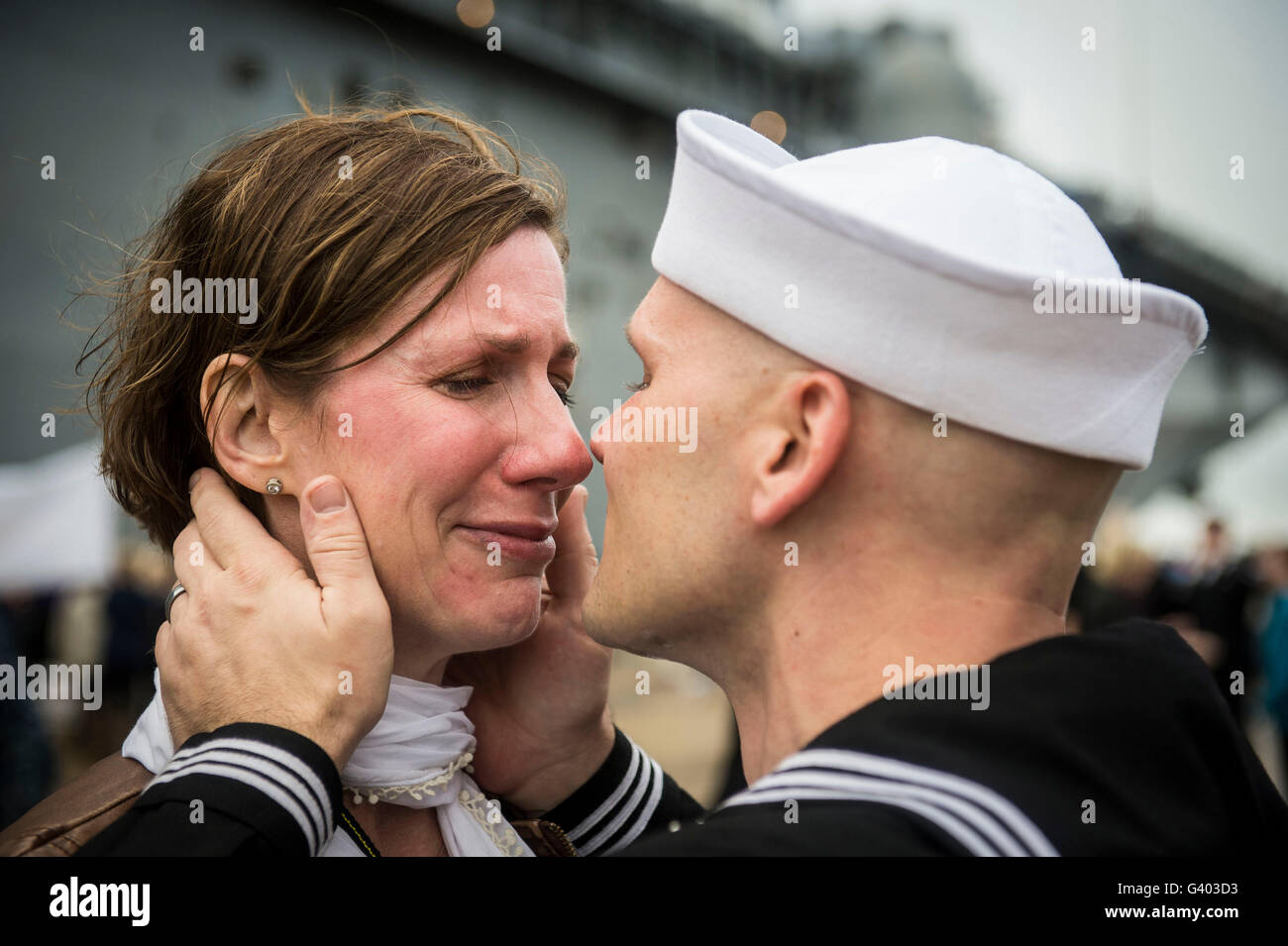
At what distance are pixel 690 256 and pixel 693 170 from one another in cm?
16

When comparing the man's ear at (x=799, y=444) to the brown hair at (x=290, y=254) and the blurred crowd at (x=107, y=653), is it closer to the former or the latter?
the brown hair at (x=290, y=254)

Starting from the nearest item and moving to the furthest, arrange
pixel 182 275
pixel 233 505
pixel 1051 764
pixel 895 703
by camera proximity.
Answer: pixel 1051 764, pixel 895 703, pixel 233 505, pixel 182 275

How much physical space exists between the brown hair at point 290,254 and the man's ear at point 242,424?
0.07 feet

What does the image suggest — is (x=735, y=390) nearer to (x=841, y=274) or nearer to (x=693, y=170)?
(x=841, y=274)

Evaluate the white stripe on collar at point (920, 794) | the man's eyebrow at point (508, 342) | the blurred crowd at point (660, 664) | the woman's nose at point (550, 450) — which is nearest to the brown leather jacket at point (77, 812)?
the woman's nose at point (550, 450)

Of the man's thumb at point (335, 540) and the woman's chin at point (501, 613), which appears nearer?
the man's thumb at point (335, 540)

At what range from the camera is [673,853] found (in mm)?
1302

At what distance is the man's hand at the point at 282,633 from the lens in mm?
1798

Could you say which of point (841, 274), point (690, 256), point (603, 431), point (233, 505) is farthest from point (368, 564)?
point (841, 274)

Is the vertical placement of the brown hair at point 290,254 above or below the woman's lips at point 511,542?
above

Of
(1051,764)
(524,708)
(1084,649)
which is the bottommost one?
(524,708)

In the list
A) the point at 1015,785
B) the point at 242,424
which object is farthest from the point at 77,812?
the point at 1015,785

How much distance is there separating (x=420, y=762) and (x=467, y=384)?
0.77m

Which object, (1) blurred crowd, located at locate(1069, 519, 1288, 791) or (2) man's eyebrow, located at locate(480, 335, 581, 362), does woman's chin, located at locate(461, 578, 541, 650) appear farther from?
(1) blurred crowd, located at locate(1069, 519, 1288, 791)
